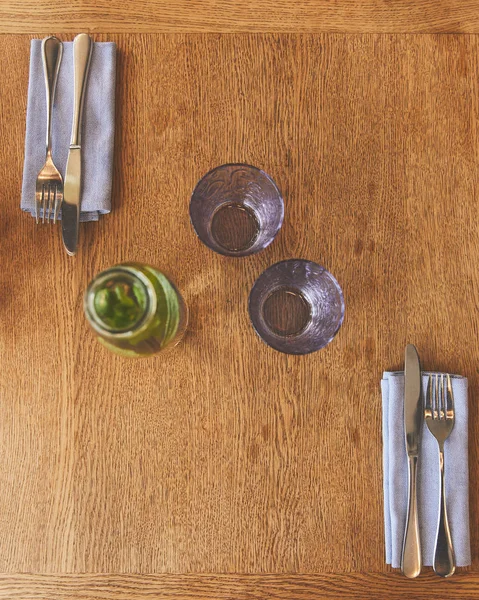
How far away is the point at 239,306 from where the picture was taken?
78 centimetres

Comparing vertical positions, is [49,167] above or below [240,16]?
below

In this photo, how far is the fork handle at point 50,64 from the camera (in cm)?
79

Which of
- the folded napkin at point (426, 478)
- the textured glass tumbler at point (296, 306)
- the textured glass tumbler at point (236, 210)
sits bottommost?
the folded napkin at point (426, 478)

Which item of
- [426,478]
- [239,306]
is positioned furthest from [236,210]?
[426,478]

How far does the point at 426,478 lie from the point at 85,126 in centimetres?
67

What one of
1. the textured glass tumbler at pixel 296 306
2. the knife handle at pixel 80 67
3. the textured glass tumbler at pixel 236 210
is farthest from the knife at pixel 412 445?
the knife handle at pixel 80 67

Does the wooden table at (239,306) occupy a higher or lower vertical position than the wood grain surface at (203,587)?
A: higher

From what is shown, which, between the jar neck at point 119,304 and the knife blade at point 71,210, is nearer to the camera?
the jar neck at point 119,304

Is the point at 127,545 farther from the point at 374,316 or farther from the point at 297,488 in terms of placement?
the point at 374,316

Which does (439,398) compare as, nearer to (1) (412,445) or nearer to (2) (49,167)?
(1) (412,445)

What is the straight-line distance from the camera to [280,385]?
2.54 feet

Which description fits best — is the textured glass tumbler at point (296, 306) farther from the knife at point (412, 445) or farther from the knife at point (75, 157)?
the knife at point (75, 157)

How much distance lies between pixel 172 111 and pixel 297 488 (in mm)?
553

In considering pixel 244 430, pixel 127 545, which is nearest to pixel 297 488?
pixel 244 430
